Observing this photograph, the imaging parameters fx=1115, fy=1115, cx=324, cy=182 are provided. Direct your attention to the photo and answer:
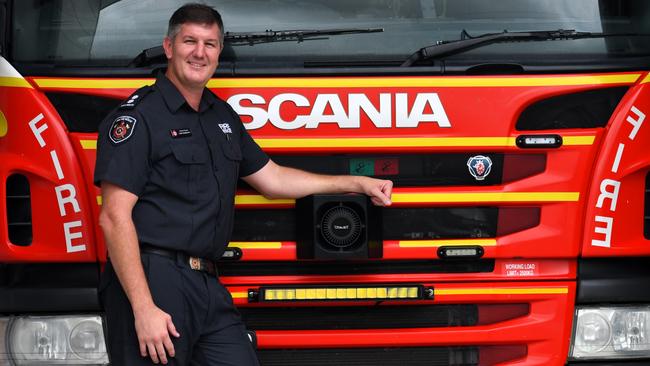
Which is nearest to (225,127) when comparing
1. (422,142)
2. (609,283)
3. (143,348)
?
(422,142)

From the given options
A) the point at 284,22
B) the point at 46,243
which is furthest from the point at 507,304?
the point at 46,243

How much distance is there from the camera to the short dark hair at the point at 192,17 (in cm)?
358

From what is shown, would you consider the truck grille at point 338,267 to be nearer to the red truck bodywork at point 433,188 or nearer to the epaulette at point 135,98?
the red truck bodywork at point 433,188

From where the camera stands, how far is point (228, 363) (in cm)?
360

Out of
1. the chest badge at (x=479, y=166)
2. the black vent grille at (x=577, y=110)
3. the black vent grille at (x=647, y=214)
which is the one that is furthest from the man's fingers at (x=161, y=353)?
the black vent grille at (x=647, y=214)

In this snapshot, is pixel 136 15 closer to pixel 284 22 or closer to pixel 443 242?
pixel 284 22

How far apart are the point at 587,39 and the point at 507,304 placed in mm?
970

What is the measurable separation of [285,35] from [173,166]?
0.64 metres

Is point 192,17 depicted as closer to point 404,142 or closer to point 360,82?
point 360,82

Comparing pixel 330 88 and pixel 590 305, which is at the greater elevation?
pixel 330 88

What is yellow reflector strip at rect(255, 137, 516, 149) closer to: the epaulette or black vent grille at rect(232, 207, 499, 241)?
black vent grille at rect(232, 207, 499, 241)

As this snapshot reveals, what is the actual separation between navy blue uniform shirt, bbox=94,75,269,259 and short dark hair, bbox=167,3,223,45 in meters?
0.17

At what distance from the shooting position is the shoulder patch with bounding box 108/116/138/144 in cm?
343

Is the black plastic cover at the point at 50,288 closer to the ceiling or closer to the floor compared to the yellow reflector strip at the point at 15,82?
closer to the floor
